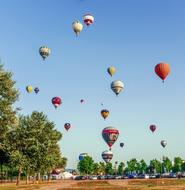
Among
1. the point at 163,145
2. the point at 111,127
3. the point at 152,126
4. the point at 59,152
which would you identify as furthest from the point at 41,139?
the point at 163,145

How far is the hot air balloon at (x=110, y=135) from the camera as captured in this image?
105750mm

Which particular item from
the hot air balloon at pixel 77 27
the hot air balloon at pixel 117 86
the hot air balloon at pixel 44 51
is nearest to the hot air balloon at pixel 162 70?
the hot air balloon at pixel 117 86

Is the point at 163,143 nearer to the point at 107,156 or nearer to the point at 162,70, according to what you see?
the point at 107,156

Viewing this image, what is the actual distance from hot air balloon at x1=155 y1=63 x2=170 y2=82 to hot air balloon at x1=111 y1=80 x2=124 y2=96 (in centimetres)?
1718

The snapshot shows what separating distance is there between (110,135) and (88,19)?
2815 centimetres

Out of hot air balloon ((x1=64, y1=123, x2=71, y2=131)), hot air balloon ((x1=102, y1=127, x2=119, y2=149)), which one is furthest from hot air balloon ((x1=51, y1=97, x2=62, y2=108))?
hot air balloon ((x1=64, y1=123, x2=71, y2=131))

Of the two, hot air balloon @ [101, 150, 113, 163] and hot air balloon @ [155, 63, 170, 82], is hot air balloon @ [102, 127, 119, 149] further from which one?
hot air balloon @ [101, 150, 113, 163]

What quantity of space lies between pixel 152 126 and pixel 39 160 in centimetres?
4023

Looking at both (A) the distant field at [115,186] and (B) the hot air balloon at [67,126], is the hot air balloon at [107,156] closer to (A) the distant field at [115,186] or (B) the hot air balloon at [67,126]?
(B) the hot air balloon at [67,126]

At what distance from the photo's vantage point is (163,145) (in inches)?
6462

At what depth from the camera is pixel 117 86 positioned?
332 feet

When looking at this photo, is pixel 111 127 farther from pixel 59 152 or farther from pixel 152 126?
pixel 59 152

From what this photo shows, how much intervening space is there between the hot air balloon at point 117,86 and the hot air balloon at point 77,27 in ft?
47.0

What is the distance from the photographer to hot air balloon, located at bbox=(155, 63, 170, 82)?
84.4 meters
